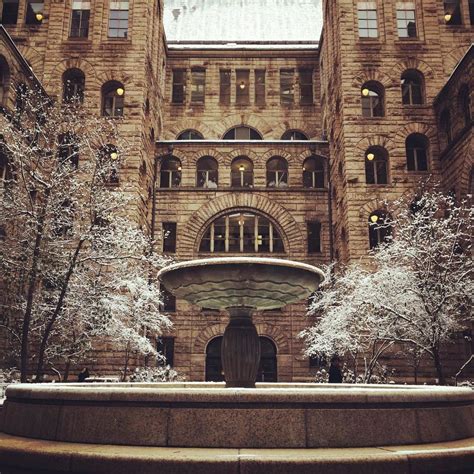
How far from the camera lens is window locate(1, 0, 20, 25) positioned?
32.4 m

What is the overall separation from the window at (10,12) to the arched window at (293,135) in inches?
723

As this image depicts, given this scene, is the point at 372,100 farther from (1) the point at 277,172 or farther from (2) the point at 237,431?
(2) the point at 237,431

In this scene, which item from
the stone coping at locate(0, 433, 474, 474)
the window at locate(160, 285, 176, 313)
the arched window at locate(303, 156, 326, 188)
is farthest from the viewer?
the arched window at locate(303, 156, 326, 188)

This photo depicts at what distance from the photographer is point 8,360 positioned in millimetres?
23328

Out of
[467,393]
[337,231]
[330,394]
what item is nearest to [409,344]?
[337,231]

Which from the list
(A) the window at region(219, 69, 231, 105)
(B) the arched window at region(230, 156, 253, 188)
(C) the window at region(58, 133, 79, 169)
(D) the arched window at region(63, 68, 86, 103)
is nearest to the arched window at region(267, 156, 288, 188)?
(B) the arched window at region(230, 156, 253, 188)

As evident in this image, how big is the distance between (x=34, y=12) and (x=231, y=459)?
110 ft

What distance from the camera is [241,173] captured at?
111ft

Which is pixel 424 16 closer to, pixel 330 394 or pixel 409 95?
pixel 409 95

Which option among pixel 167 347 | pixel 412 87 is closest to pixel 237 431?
pixel 167 347

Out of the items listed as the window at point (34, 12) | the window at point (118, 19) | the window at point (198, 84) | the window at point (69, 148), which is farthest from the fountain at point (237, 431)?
the window at point (198, 84)

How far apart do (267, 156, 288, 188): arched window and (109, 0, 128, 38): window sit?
38.4 ft

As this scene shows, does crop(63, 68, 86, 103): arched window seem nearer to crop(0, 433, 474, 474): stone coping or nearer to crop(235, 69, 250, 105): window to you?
crop(235, 69, 250, 105): window

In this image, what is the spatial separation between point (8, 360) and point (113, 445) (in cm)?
1924
